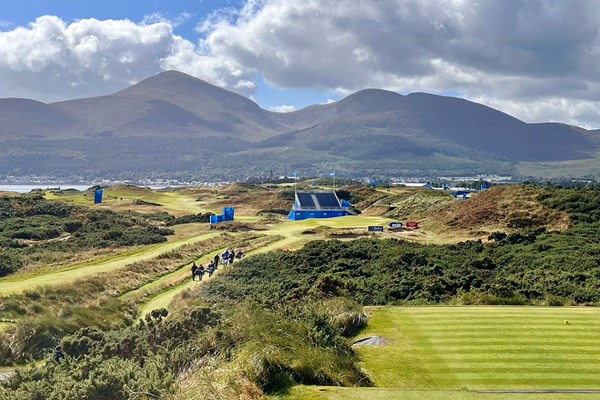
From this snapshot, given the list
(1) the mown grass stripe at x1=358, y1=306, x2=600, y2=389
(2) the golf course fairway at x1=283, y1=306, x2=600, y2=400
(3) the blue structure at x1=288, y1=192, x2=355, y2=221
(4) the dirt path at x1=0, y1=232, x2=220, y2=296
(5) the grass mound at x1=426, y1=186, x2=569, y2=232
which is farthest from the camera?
(3) the blue structure at x1=288, y1=192, x2=355, y2=221

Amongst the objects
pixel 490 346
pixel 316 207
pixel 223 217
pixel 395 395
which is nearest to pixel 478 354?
pixel 490 346

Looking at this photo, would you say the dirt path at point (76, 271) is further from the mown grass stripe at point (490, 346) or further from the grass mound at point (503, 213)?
the grass mound at point (503, 213)

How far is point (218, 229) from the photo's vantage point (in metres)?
58.9

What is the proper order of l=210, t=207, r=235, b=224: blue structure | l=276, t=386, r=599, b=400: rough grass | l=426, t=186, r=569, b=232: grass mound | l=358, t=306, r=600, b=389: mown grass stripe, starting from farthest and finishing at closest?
1. l=210, t=207, r=235, b=224: blue structure
2. l=426, t=186, r=569, b=232: grass mound
3. l=358, t=306, r=600, b=389: mown grass stripe
4. l=276, t=386, r=599, b=400: rough grass

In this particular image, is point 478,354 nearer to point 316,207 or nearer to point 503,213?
point 503,213

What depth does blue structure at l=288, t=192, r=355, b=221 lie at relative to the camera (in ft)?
261

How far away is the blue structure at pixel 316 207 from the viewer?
79.6 metres

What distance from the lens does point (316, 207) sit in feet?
→ 266

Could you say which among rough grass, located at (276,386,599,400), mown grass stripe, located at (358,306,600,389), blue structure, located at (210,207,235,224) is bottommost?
blue structure, located at (210,207,235,224)

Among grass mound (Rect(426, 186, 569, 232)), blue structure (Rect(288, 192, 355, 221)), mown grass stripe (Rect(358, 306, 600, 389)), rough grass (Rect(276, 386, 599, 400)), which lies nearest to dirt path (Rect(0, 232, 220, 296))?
mown grass stripe (Rect(358, 306, 600, 389))

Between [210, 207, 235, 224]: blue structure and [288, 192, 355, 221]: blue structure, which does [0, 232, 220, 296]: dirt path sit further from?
[288, 192, 355, 221]: blue structure

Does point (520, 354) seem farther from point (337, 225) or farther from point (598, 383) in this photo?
point (337, 225)

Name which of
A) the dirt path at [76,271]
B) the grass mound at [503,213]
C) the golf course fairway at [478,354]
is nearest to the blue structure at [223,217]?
the dirt path at [76,271]

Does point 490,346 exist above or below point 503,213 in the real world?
below
